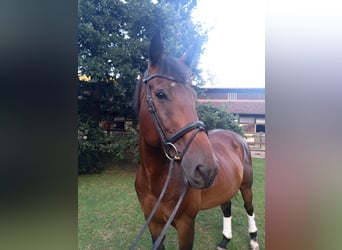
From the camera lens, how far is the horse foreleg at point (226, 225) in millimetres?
986

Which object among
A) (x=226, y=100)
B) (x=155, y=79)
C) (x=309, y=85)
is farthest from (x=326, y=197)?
(x=155, y=79)

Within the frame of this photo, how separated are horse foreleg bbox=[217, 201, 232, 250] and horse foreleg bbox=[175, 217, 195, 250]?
0.19 meters

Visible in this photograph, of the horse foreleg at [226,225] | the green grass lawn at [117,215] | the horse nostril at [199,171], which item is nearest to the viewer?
the horse nostril at [199,171]

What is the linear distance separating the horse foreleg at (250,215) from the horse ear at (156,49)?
59 centimetres

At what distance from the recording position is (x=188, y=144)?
651 mm

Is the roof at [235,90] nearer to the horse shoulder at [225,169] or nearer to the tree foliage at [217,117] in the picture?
the tree foliage at [217,117]

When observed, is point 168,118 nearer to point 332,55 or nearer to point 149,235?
point 332,55

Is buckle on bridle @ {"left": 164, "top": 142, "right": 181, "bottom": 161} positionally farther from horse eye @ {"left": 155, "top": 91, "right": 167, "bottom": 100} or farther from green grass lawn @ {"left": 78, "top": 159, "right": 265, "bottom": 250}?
green grass lawn @ {"left": 78, "top": 159, "right": 265, "bottom": 250}

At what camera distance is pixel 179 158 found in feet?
2.23

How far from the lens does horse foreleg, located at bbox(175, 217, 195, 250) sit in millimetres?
851

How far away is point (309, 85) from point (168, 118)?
0.37m

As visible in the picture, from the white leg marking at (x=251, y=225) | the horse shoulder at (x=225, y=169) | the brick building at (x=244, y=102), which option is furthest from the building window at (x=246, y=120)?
the white leg marking at (x=251, y=225)

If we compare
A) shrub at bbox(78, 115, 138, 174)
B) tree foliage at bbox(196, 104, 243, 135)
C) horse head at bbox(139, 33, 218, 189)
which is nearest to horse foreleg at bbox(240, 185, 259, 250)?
tree foliage at bbox(196, 104, 243, 135)

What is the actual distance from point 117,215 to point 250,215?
504 millimetres
